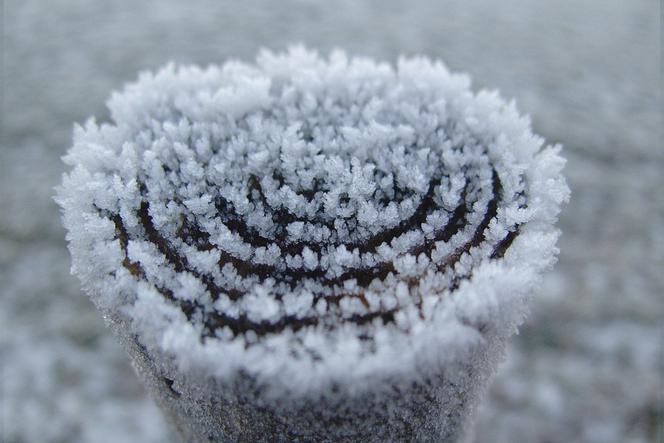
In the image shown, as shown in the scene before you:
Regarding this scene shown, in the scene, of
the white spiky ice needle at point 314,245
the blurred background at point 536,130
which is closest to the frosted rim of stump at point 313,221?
the white spiky ice needle at point 314,245

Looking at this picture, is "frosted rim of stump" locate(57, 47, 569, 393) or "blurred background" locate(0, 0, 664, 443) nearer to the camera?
"frosted rim of stump" locate(57, 47, 569, 393)

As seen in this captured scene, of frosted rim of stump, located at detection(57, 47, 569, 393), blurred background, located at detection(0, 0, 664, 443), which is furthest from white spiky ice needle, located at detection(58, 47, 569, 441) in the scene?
blurred background, located at detection(0, 0, 664, 443)

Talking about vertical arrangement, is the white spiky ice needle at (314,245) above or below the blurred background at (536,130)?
below

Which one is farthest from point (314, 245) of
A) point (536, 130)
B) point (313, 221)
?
point (536, 130)

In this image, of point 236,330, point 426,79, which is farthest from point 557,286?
point 236,330

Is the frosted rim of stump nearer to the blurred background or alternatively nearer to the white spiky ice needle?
the white spiky ice needle

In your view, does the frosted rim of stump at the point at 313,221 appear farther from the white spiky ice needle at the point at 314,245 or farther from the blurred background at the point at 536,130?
the blurred background at the point at 536,130

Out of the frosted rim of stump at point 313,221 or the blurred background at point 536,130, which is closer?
the frosted rim of stump at point 313,221

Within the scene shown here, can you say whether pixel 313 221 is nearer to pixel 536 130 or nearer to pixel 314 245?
pixel 314 245
